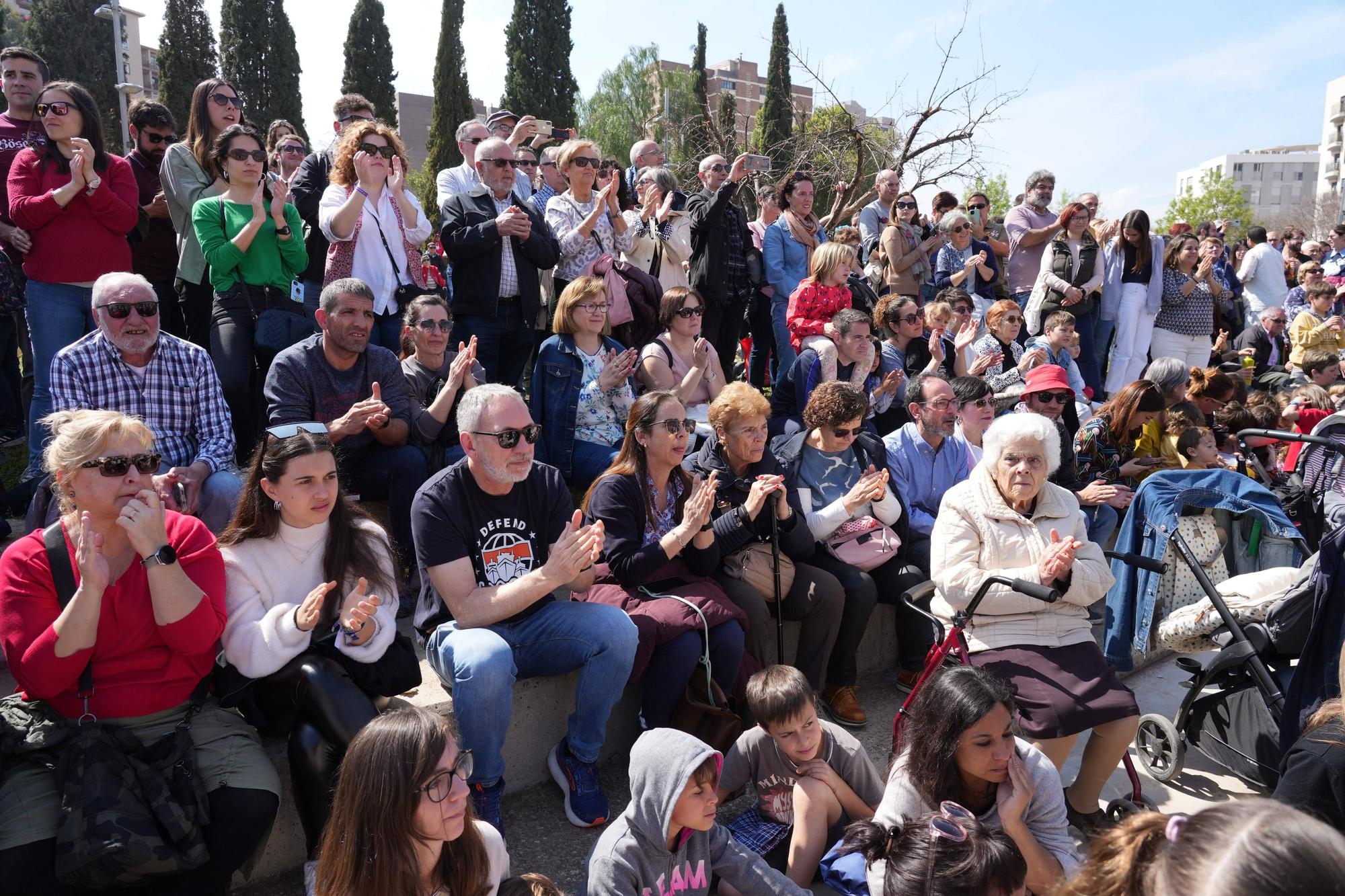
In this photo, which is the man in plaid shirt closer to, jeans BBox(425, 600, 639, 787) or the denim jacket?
jeans BBox(425, 600, 639, 787)

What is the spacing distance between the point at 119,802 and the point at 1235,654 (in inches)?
157

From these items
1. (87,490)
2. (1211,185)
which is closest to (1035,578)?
(87,490)

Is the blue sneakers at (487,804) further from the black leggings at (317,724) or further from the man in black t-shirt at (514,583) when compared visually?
the black leggings at (317,724)

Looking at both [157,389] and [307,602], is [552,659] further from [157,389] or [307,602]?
[157,389]

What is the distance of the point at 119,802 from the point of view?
94.1 inches

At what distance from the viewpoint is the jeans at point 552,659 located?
10.3 feet

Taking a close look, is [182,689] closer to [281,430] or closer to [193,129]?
[281,430]

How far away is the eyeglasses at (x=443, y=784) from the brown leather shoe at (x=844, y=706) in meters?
2.50

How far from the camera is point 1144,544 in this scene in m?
4.51

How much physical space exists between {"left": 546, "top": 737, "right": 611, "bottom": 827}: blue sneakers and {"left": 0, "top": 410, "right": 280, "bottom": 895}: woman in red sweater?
3.67ft

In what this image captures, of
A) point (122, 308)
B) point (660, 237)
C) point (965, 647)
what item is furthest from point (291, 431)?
point (660, 237)

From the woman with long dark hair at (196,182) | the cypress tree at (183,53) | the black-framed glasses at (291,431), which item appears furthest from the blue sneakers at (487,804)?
the cypress tree at (183,53)

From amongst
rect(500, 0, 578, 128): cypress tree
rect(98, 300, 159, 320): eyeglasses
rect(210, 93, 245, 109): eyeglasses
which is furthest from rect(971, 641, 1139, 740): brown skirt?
rect(500, 0, 578, 128): cypress tree

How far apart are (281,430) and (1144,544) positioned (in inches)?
156
